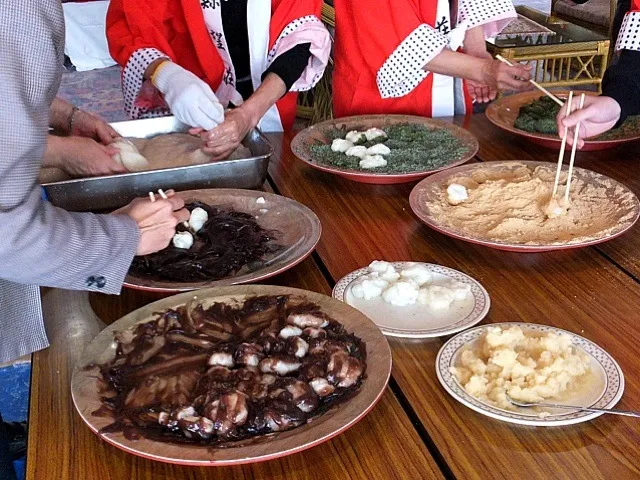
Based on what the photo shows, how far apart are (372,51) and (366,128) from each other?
0.28m

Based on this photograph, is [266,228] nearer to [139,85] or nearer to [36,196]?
[36,196]

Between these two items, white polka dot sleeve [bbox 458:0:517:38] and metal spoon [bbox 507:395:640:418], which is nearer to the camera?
metal spoon [bbox 507:395:640:418]

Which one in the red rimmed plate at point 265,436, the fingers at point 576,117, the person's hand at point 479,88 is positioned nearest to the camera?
the red rimmed plate at point 265,436

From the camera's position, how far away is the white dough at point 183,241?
1442mm

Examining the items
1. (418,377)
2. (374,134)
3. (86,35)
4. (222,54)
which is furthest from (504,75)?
(86,35)

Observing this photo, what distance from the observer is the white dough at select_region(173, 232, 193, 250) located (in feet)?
4.73

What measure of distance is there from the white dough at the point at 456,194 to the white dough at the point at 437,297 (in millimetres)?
396

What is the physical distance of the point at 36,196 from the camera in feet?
3.24

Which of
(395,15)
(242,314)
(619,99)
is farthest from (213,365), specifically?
(395,15)

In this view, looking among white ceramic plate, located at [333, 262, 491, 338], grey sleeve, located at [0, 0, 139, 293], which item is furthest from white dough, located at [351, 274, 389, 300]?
grey sleeve, located at [0, 0, 139, 293]

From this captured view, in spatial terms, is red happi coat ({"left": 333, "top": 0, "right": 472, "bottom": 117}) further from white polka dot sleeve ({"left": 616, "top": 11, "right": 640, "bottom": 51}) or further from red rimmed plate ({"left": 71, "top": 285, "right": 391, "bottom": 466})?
red rimmed plate ({"left": 71, "top": 285, "right": 391, "bottom": 466})

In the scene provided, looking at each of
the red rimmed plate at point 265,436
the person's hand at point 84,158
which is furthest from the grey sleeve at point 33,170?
the person's hand at point 84,158

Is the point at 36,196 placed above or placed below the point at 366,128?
above

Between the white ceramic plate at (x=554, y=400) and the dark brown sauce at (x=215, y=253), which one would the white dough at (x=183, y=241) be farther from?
the white ceramic plate at (x=554, y=400)
